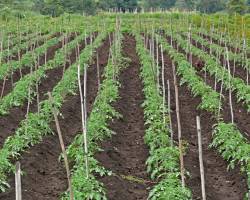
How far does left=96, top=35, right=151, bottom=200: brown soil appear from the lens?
728cm

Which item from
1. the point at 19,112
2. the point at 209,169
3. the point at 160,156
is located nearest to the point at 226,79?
the point at 19,112

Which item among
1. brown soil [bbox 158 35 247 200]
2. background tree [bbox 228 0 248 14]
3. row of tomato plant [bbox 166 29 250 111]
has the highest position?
background tree [bbox 228 0 248 14]

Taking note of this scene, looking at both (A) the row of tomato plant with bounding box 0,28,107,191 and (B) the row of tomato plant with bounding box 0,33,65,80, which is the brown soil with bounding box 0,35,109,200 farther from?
Answer: (B) the row of tomato plant with bounding box 0,33,65,80

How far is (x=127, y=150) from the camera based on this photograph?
9.16m

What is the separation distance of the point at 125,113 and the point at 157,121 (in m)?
1.79

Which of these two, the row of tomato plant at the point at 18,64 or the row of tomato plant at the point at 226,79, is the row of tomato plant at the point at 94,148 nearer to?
the row of tomato plant at the point at 226,79

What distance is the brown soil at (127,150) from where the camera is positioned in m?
7.28

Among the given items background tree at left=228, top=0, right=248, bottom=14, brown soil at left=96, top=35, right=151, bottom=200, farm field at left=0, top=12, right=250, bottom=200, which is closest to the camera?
farm field at left=0, top=12, right=250, bottom=200

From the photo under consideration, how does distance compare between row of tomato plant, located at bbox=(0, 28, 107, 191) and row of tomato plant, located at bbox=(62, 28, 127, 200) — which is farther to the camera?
row of tomato plant, located at bbox=(0, 28, 107, 191)

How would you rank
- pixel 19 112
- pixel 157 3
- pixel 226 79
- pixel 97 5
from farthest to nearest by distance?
1. pixel 157 3
2. pixel 97 5
3. pixel 226 79
4. pixel 19 112

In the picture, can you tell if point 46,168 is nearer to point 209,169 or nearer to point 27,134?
point 27,134

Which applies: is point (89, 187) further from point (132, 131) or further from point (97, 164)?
point (132, 131)

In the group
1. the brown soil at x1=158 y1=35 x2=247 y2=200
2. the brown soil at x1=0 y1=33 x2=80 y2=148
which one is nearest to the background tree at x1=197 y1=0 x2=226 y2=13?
the brown soil at x1=0 y1=33 x2=80 y2=148

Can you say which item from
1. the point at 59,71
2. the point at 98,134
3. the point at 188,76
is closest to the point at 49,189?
the point at 98,134
